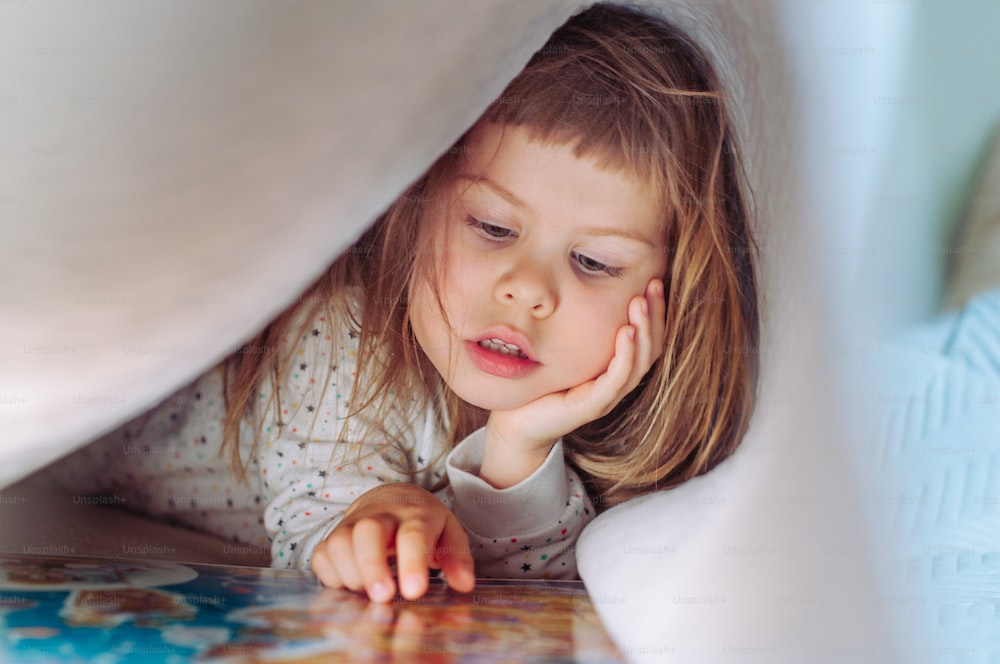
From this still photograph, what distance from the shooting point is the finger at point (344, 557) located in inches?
18.5

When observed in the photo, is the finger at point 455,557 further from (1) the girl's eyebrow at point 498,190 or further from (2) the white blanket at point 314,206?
(1) the girl's eyebrow at point 498,190

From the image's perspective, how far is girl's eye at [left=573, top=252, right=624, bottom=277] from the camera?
51 centimetres

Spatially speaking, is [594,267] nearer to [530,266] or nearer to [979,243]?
[530,266]

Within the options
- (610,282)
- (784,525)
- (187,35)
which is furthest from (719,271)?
(187,35)

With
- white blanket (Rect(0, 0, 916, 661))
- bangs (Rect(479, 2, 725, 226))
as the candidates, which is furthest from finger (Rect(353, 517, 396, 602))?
bangs (Rect(479, 2, 725, 226))

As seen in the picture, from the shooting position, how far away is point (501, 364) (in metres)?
0.53

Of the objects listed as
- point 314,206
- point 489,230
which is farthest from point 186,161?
point 489,230

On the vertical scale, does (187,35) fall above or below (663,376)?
above

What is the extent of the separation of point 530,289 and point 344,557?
16 centimetres

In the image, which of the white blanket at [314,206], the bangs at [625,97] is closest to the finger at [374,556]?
the white blanket at [314,206]

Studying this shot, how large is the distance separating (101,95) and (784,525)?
1.12 ft

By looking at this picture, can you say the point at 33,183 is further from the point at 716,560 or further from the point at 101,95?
the point at 716,560

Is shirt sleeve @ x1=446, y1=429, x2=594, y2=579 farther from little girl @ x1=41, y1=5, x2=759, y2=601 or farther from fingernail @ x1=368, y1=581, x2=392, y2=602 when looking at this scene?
fingernail @ x1=368, y1=581, x2=392, y2=602

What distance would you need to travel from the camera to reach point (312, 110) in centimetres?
43
